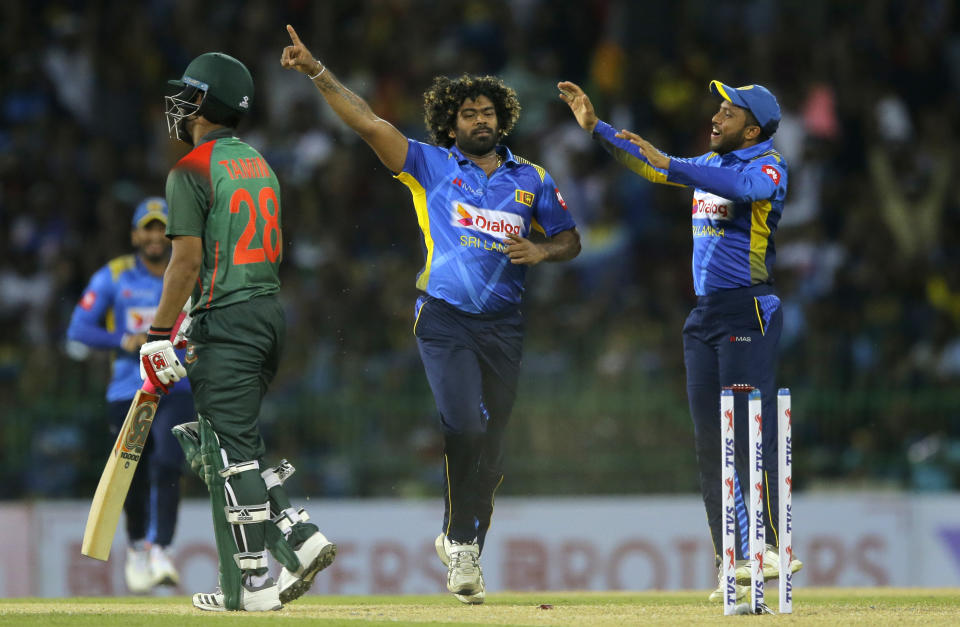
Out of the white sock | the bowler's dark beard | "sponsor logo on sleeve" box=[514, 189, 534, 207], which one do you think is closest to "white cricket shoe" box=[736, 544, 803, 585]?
"sponsor logo on sleeve" box=[514, 189, 534, 207]

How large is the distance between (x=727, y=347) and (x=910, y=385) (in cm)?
645

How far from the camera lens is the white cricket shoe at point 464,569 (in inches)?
332

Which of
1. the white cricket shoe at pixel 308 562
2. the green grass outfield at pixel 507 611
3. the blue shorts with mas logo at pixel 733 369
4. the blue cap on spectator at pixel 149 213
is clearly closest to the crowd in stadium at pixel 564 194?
the blue cap on spectator at pixel 149 213

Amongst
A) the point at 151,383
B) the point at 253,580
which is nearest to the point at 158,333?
the point at 151,383

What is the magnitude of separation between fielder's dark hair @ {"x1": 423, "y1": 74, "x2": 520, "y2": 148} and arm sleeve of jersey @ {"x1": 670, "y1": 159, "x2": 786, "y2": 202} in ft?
4.87

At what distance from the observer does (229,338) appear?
7.59 m

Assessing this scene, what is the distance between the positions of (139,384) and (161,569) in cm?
128

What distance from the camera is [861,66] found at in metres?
17.6

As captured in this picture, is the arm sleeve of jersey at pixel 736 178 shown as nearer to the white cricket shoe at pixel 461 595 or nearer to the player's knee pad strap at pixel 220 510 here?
the white cricket shoe at pixel 461 595

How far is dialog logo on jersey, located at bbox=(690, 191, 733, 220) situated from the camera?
8.30 m

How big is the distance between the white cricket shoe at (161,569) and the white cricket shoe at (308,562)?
3.21m

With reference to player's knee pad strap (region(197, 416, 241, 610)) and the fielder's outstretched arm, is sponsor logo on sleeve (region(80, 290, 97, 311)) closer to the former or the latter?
the fielder's outstretched arm

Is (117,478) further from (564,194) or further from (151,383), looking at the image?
(564,194)

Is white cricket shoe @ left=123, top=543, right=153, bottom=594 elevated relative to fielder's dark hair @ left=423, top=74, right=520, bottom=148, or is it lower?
lower
